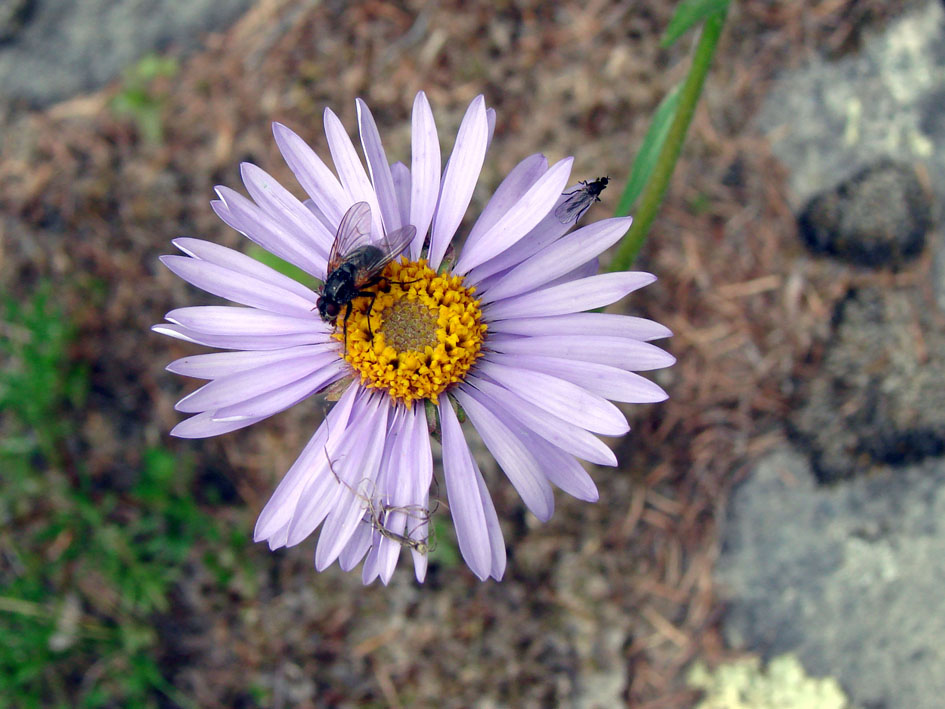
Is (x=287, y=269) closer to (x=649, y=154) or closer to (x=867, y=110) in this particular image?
(x=649, y=154)

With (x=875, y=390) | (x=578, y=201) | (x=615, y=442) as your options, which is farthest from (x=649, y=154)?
(x=875, y=390)

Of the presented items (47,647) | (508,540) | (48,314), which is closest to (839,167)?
(508,540)

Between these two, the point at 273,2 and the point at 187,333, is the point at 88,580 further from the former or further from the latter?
the point at 273,2

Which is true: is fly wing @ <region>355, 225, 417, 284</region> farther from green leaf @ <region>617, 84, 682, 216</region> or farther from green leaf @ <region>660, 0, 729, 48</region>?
green leaf @ <region>660, 0, 729, 48</region>

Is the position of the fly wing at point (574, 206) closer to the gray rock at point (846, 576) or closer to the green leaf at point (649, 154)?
the green leaf at point (649, 154)

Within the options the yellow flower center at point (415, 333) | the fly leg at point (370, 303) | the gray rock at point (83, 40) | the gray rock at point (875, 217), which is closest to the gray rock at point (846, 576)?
the gray rock at point (875, 217)

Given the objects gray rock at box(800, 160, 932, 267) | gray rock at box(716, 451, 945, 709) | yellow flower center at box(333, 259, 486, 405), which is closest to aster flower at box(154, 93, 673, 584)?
yellow flower center at box(333, 259, 486, 405)
